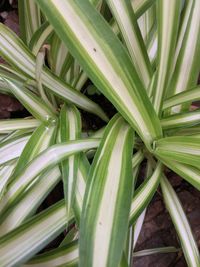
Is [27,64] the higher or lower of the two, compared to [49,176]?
higher

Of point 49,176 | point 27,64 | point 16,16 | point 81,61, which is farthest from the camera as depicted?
point 16,16

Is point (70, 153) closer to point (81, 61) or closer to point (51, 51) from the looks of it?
point (81, 61)

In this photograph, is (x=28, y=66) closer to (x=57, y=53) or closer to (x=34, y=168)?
(x=57, y=53)

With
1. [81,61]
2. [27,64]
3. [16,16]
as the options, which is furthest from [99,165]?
[16,16]

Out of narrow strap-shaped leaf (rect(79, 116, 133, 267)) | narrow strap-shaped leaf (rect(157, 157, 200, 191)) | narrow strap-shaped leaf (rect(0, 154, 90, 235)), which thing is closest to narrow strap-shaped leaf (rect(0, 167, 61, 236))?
narrow strap-shaped leaf (rect(0, 154, 90, 235))

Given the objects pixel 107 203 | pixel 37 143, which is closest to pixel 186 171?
pixel 107 203

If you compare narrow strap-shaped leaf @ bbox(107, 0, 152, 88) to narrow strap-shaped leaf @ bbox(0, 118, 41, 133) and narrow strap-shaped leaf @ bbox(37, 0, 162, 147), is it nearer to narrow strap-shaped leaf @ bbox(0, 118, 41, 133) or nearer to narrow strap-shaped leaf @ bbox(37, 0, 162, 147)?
narrow strap-shaped leaf @ bbox(37, 0, 162, 147)

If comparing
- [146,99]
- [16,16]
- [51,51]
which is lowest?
[146,99]
